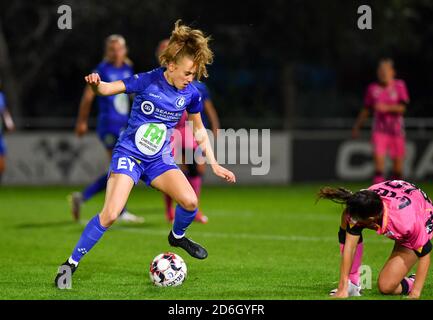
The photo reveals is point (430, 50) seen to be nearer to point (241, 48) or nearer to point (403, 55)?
point (403, 55)

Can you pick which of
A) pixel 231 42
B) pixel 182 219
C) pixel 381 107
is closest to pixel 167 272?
pixel 182 219

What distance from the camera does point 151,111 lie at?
8.62 metres

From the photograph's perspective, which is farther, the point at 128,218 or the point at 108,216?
the point at 128,218

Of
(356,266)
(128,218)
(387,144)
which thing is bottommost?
(128,218)

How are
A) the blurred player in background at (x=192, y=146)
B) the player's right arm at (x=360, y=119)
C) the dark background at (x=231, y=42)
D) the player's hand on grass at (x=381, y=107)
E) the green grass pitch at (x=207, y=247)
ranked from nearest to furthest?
the green grass pitch at (x=207, y=247) → the blurred player in background at (x=192, y=146) → the player's hand on grass at (x=381, y=107) → the player's right arm at (x=360, y=119) → the dark background at (x=231, y=42)

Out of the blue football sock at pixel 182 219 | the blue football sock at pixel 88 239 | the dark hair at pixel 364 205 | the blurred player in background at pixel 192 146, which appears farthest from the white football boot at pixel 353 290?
the blurred player in background at pixel 192 146

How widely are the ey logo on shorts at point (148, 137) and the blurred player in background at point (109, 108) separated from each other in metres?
4.88

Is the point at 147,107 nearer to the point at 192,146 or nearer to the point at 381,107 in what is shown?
the point at 192,146

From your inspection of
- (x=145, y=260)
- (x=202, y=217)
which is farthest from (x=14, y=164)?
(x=145, y=260)

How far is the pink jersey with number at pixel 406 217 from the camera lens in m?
7.53

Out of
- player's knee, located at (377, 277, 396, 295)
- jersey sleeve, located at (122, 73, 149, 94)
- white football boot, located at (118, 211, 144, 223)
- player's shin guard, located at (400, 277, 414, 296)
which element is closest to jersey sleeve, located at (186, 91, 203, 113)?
jersey sleeve, located at (122, 73, 149, 94)

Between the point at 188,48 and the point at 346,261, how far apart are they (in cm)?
235

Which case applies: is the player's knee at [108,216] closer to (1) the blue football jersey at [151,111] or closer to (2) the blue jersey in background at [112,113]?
(1) the blue football jersey at [151,111]
